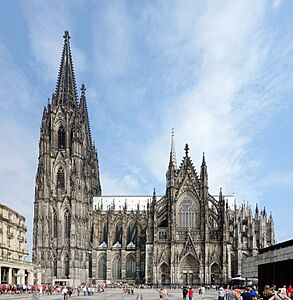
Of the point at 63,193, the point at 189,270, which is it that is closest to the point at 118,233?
the point at 63,193

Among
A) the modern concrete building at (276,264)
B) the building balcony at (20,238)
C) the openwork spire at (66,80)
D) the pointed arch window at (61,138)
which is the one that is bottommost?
the modern concrete building at (276,264)

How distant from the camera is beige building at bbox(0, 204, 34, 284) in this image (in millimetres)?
63781

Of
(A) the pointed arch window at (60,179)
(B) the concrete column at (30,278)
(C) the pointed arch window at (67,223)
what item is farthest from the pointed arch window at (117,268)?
(B) the concrete column at (30,278)

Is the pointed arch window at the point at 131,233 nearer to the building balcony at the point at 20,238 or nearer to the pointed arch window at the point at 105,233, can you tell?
the pointed arch window at the point at 105,233

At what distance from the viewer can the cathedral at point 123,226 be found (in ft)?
283

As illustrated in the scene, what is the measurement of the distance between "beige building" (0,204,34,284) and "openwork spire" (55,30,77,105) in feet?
99.4

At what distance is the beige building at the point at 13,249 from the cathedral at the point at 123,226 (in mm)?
12917

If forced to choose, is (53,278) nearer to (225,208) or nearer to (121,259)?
(121,259)

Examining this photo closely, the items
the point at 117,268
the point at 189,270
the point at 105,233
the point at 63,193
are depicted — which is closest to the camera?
the point at 189,270

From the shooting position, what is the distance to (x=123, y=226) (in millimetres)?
100000

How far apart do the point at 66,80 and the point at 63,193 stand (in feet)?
75.8

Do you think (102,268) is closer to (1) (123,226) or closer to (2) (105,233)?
(2) (105,233)

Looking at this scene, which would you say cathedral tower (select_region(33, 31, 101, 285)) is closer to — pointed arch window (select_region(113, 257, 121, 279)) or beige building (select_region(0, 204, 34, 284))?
pointed arch window (select_region(113, 257, 121, 279))

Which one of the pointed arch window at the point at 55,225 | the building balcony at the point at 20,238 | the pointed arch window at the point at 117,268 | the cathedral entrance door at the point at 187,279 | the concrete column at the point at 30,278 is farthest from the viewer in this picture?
the pointed arch window at the point at 117,268
